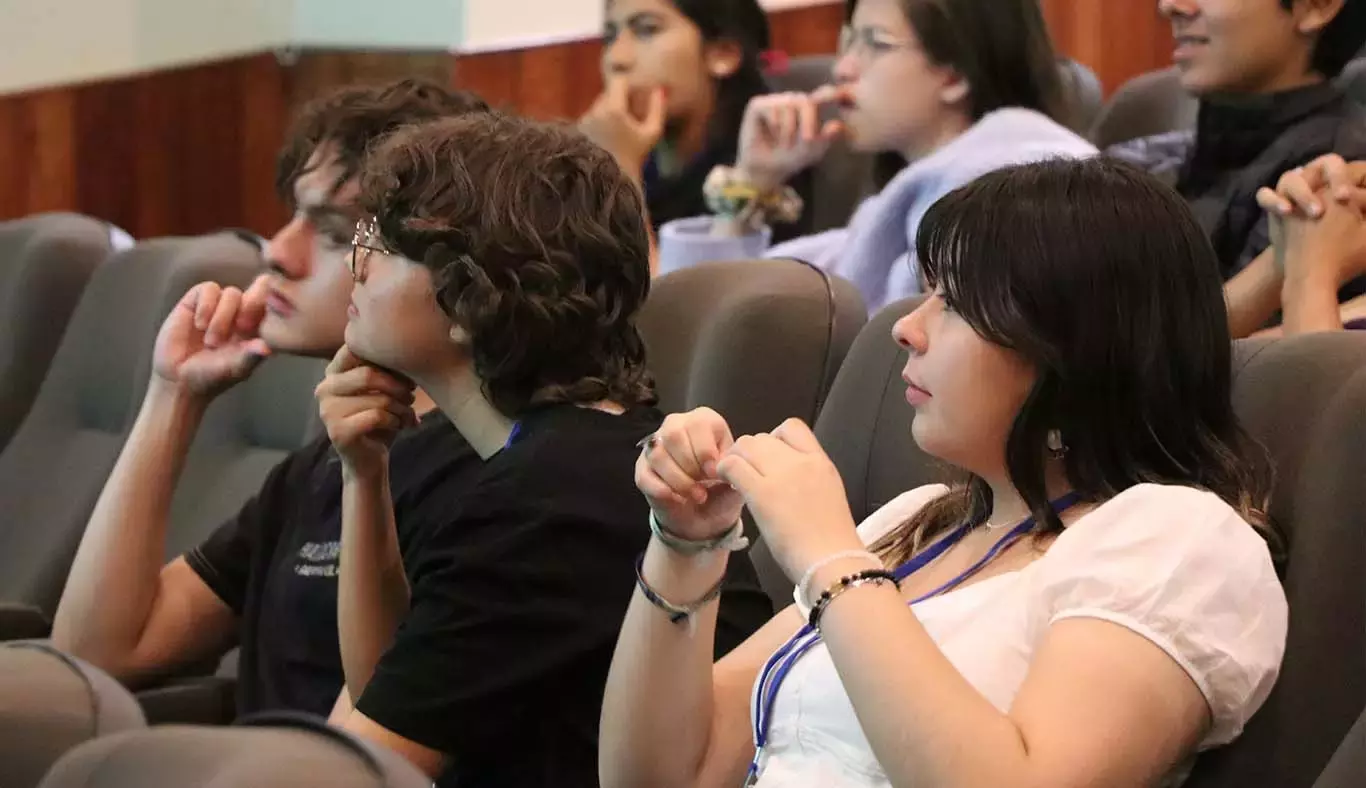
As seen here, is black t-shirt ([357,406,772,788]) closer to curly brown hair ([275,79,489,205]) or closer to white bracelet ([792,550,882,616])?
white bracelet ([792,550,882,616])

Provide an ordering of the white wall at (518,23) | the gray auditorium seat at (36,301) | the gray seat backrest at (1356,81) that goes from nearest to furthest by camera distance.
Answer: the gray seat backrest at (1356,81) < the gray auditorium seat at (36,301) < the white wall at (518,23)

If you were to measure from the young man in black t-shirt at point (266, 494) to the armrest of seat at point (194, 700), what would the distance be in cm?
3

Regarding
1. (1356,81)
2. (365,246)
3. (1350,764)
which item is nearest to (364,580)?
(365,246)

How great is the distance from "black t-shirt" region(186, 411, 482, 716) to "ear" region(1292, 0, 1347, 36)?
44.0 inches

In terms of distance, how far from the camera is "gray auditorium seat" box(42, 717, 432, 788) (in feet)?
2.47

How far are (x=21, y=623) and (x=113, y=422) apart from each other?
61cm

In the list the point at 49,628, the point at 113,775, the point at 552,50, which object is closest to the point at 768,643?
the point at 113,775

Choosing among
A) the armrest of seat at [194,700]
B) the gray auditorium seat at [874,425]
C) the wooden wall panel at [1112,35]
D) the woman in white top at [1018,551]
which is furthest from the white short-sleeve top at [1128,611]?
the wooden wall panel at [1112,35]

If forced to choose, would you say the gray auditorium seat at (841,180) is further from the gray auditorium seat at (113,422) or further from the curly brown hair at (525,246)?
the curly brown hair at (525,246)

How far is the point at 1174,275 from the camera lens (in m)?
1.14

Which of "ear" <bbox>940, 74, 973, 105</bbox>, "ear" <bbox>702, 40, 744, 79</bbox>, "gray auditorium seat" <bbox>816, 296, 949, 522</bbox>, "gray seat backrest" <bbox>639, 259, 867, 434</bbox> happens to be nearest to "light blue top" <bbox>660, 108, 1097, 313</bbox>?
"ear" <bbox>940, 74, 973, 105</bbox>

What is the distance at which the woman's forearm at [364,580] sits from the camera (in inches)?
59.9

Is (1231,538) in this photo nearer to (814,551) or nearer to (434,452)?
(814,551)

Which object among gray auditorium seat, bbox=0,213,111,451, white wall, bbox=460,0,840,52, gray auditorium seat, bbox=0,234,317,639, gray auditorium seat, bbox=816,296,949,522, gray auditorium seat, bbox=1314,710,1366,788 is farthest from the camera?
white wall, bbox=460,0,840,52
